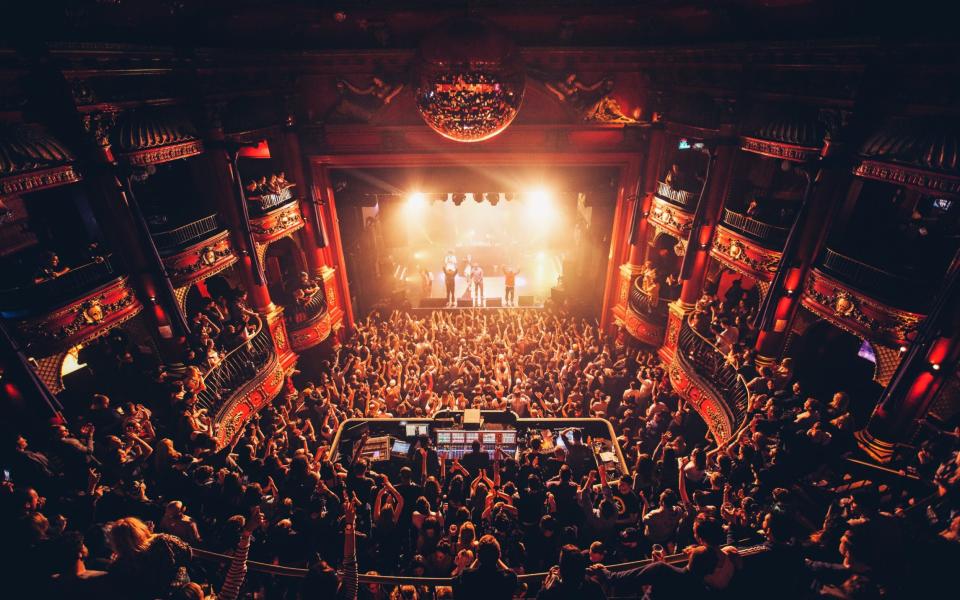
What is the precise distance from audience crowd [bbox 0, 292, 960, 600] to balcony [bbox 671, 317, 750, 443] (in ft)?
1.12

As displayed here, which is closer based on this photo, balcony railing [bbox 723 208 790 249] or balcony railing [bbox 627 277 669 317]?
balcony railing [bbox 723 208 790 249]

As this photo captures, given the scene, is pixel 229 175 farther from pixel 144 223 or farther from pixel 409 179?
pixel 409 179

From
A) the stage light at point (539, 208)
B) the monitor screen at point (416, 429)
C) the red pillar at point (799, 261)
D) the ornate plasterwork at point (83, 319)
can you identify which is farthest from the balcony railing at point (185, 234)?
the stage light at point (539, 208)

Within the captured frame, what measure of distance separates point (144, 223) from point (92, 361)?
593cm

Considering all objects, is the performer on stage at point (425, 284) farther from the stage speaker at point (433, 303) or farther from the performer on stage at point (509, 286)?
the performer on stage at point (509, 286)

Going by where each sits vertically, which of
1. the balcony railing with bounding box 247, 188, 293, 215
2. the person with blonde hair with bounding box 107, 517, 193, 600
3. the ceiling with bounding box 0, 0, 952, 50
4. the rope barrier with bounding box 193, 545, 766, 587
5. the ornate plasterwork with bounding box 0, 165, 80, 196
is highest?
the ceiling with bounding box 0, 0, 952, 50

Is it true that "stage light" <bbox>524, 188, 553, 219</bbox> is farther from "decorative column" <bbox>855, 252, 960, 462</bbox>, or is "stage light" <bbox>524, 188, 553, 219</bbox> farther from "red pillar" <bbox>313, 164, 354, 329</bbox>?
"decorative column" <bbox>855, 252, 960, 462</bbox>

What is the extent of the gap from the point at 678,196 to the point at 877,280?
17.4 feet

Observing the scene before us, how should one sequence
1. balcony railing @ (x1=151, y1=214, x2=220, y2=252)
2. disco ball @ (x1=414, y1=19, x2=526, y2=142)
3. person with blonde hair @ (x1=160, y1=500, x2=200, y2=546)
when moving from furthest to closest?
balcony railing @ (x1=151, y1=214, x2=220, y2=252)
disco ball @ (x1=414, y1=19, x2=526, y2=142)
person with blonde hair @ (x1=160, y1=500, x2=200, y2=546)

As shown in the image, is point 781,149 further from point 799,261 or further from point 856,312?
point 856,312

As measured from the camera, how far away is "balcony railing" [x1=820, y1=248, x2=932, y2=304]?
840 cm

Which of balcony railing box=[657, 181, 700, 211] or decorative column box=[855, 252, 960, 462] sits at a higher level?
balcony railing box=[657, 181, 700, 211]

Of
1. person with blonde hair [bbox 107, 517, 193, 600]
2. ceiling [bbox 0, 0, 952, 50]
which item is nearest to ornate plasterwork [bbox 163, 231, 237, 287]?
ceiling [bbox 0, 0, 952, 50]

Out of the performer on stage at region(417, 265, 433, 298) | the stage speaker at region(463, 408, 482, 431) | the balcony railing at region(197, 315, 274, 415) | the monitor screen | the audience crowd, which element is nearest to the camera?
the audience crowd
